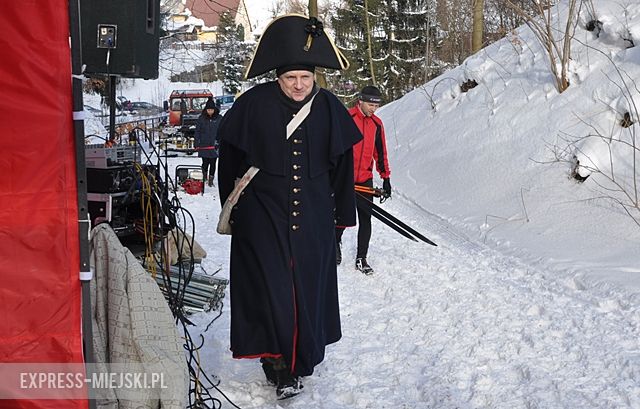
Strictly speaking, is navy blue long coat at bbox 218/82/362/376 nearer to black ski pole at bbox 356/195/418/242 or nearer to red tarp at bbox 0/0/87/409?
red tarp at bbox 0/0/87/409

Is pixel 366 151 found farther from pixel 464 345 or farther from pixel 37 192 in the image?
pixel 37 192

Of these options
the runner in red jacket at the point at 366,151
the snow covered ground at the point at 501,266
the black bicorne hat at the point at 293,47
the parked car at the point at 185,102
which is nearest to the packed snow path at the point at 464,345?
the snow covered ground at the point at 501,266

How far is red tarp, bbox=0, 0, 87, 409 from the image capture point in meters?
2.31

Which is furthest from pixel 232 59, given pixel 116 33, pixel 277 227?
pixel 277 227

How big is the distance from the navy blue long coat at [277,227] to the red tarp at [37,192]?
1.34 metres

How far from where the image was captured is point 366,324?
5152 mm

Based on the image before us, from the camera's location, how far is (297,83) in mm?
3693

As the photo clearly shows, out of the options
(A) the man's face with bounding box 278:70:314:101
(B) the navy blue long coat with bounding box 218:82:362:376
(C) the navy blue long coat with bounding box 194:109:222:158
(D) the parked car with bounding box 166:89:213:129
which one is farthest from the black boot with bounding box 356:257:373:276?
(D) the parked car with bounding box 166:89:213:129

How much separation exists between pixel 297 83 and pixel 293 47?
0.65ft

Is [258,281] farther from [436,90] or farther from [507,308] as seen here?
[436,90]

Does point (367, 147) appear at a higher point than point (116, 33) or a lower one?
lower

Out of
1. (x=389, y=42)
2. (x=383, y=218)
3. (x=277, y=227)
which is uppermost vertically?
Result: (x=389, y=42)

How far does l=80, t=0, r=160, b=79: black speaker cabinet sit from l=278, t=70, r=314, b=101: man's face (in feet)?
3.04

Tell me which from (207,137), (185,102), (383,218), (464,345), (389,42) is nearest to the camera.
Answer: (464,345)
